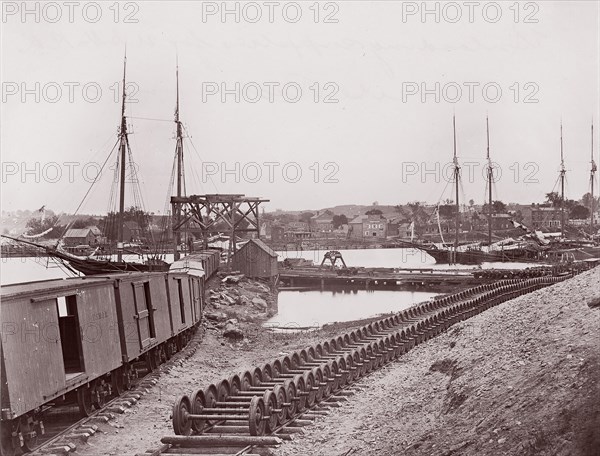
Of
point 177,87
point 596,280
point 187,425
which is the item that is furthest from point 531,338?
point 177,87

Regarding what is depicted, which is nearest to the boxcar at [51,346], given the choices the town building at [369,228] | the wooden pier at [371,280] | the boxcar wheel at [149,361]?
the boxcar wheel at [149,361]

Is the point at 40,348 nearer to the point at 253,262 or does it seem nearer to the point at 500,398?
the point at 500,398

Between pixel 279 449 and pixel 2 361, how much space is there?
14.9 ft

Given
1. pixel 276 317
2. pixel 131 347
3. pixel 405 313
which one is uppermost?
pixel 131 347

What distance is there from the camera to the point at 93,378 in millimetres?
13180

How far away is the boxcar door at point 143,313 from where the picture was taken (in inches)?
656

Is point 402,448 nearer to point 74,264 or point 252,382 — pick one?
point 252,382

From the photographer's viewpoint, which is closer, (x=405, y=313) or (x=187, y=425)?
(x=187, y=425)

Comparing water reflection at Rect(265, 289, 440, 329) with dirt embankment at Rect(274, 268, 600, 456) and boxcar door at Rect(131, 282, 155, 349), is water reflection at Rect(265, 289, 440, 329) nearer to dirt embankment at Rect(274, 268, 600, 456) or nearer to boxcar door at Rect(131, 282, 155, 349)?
boxcar door at Rect(131, 282, 155, 349)

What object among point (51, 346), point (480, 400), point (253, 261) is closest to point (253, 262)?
point (253, 261)

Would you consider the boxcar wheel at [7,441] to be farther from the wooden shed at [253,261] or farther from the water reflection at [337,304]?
the wooden shed at [253,261]

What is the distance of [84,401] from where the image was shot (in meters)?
13.3

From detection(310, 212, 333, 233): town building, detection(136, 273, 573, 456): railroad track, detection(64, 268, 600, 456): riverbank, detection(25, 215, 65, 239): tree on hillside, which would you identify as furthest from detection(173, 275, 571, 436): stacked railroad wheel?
detection(310, 212, 333, 233): town building

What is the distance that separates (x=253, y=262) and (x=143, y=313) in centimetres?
2998
